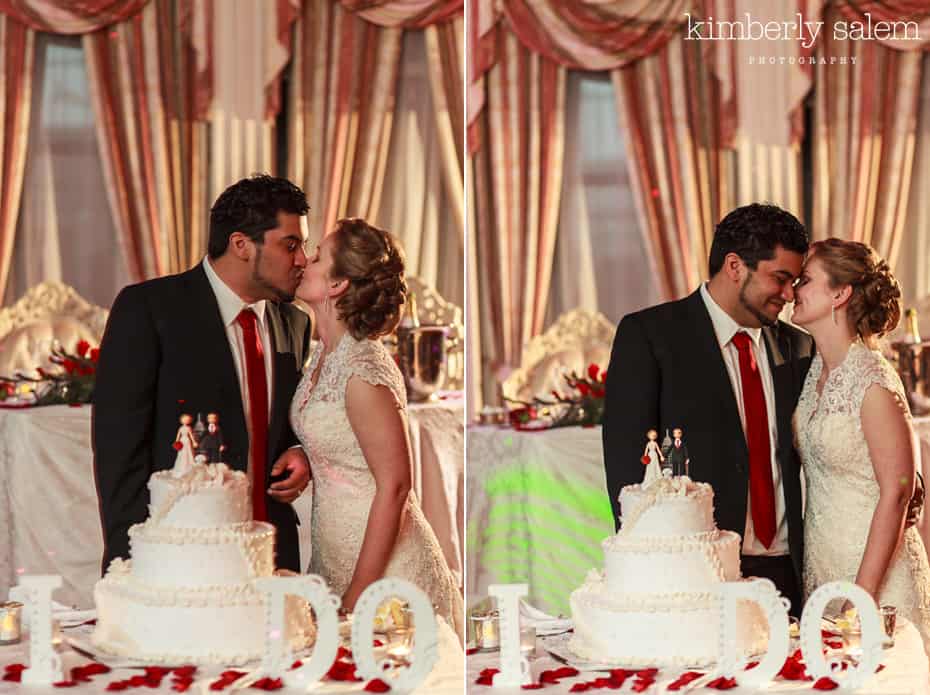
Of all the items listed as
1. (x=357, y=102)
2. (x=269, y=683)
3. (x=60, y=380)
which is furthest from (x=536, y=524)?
(x=60, y=380)

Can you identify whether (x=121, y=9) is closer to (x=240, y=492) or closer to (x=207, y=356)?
(x=207, y=356)

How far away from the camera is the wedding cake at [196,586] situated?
328 cm

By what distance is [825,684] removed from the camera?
331 cm

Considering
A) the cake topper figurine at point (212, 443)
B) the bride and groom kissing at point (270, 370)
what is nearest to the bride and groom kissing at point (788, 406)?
the bride and groom kissing at point (270, 370)

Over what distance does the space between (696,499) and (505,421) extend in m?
0.63

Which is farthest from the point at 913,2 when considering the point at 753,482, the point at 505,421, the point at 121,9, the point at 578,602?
the point at 121,9

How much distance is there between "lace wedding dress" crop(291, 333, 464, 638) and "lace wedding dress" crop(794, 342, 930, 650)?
1104 millimetres

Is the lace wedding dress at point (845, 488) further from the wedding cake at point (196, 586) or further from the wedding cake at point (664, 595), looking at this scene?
the wedding cake at point (196, 586)

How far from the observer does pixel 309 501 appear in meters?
3.68

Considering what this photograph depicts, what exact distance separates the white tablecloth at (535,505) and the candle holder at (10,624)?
4.30 feet

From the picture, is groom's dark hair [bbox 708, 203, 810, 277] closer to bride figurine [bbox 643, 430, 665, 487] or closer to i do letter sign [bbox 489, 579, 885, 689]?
bride figurine [bbox 643, 430, 665, 487]

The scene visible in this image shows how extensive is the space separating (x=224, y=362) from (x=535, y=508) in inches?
40.4

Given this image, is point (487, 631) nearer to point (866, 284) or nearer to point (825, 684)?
point (825, 684)

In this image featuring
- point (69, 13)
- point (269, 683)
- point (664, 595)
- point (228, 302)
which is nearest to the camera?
point (664, 595)
